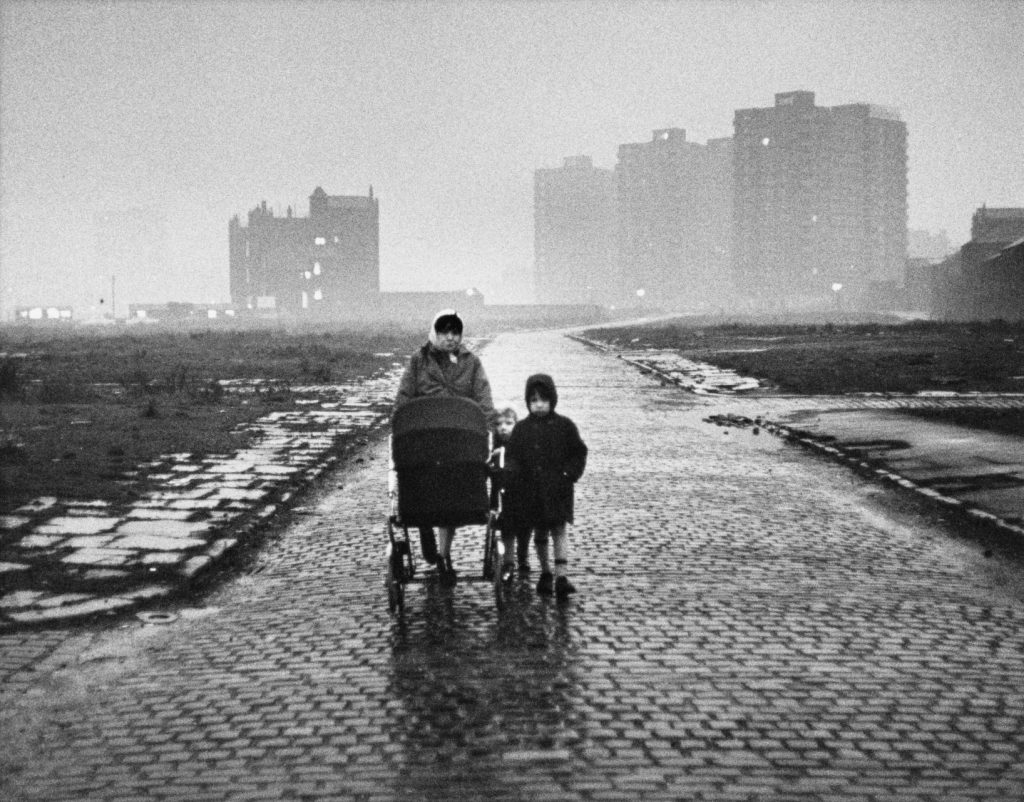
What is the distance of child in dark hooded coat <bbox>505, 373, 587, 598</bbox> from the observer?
7746 mm

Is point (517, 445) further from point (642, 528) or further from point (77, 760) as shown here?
point (77, 760)

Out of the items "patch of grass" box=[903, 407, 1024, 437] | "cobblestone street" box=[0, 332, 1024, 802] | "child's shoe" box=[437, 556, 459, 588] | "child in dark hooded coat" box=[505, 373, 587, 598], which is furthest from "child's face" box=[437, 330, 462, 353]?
"patch of grass" box=[903, 407, 1024, 437]

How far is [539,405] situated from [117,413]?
14.2 m

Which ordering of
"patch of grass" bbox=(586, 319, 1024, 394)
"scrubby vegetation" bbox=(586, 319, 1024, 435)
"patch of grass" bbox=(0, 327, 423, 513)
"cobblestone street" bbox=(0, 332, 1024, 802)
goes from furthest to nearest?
1. "patch of grass" bbox=(586, 319, 1024, 394)
2. "scrubby vegetation" bbox=(586, 319, 1024, 435)
3. "patch of grass" bbox=(0, 327, 423, 513)
4. "cobblestone street" bbox=(0, 332, 1024, 802)

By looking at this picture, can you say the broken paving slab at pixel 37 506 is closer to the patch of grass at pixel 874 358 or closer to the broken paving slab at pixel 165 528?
the broken paving slab at pixel 165 528

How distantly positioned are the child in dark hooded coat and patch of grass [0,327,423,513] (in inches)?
207

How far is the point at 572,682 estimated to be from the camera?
5.91 meters

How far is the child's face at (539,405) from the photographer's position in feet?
25.4

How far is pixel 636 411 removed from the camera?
21.7m

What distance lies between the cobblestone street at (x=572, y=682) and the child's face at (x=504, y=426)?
39.5 inches

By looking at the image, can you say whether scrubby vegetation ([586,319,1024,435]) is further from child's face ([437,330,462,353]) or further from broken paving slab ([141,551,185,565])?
broken paving slab ([141,551,185,565])

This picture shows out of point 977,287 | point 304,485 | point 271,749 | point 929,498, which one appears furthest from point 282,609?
point 977,287

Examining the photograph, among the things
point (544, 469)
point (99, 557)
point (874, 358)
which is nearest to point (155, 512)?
point (99, 557)

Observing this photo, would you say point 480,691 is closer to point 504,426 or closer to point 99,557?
point 504,426
